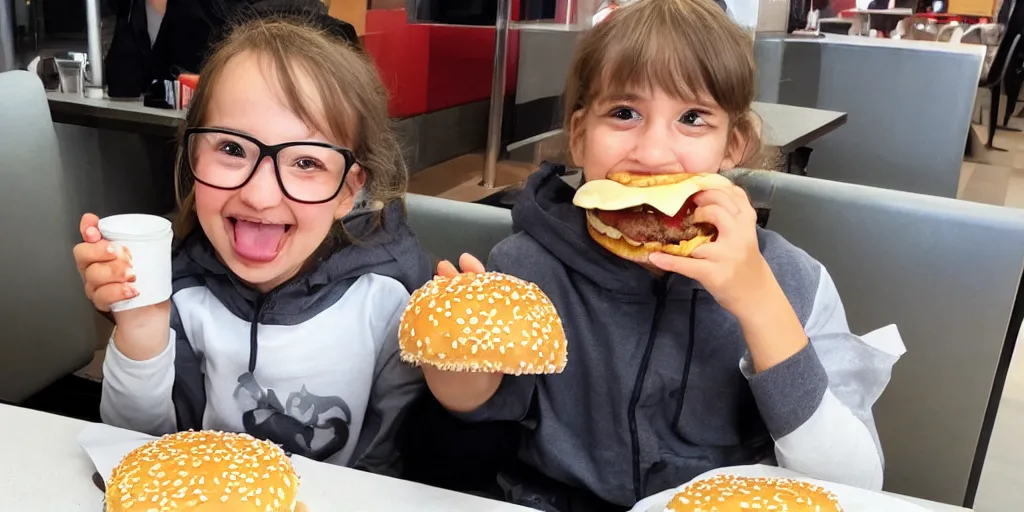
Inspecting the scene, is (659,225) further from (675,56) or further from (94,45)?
(94,45)

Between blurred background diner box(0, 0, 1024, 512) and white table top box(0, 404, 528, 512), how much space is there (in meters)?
0.75

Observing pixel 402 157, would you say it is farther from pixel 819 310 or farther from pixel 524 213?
pixel 819 310

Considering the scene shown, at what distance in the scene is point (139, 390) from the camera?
1.18 m

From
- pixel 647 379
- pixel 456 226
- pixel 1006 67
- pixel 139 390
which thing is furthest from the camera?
pixel 1006 67

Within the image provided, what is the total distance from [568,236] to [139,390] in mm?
705

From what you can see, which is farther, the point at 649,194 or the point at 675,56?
the point at 675,56

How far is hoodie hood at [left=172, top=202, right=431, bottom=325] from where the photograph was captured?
52.3 inches

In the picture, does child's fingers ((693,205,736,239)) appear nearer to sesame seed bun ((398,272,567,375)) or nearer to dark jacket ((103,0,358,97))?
sesame seed bun ((398,272,567,375))

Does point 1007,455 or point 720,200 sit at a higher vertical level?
point 720,200

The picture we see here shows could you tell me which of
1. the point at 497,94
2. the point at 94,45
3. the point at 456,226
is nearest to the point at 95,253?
the point at 456,226

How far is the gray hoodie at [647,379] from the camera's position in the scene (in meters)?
1.29

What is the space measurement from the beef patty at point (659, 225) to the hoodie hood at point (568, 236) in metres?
0.11

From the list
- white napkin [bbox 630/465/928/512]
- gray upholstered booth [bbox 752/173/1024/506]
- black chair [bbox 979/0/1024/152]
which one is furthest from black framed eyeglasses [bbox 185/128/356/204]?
black chair [bbox 979/0/1024/152]

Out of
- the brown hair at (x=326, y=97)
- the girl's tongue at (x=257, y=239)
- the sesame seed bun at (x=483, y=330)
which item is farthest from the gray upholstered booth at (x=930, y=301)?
the girl's tongue at (x=257, y=239)
